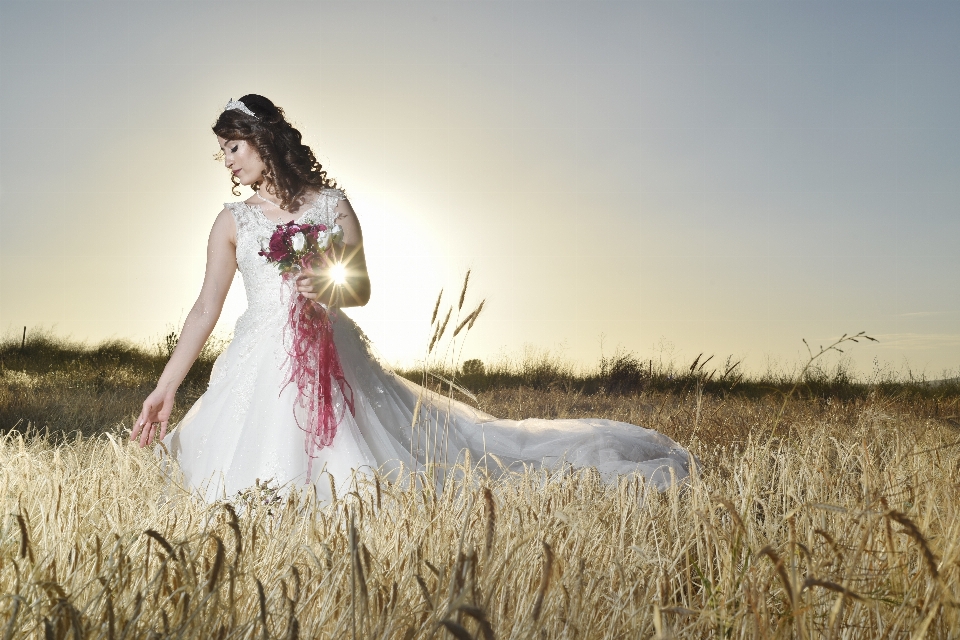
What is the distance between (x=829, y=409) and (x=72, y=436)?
23.7ft

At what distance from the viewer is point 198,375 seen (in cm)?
1174

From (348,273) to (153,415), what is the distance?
125cm

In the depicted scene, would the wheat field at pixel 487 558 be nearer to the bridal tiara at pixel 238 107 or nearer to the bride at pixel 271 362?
the bride at pixel 271 362

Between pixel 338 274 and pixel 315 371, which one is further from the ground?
pixel 338 274

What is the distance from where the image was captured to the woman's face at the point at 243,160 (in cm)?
428

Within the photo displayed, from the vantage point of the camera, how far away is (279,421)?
395 centimetres

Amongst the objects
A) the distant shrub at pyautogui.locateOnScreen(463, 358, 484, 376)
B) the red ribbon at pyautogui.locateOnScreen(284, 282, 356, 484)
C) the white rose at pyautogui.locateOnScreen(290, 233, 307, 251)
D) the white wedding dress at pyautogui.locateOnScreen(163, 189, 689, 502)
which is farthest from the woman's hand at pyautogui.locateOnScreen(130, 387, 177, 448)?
A: the distant shrub at pyautogui.locateOnScreen(463, 358, 484, 376)

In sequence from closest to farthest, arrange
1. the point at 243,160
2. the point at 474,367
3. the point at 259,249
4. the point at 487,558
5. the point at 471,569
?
the point at 487,558 → the point at 471,569 → the point at 259,249 → the point at 243,160 → the point at 474,367

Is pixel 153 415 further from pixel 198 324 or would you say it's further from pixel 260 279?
pixel 260 279

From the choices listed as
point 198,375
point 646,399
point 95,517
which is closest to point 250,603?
point 95,517

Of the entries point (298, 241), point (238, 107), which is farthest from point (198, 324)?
point (238, 107)

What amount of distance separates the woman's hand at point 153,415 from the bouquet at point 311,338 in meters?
0.64

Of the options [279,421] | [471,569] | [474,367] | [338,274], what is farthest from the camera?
[474,367]

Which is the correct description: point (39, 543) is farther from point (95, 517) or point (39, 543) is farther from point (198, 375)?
point (198, 375)
